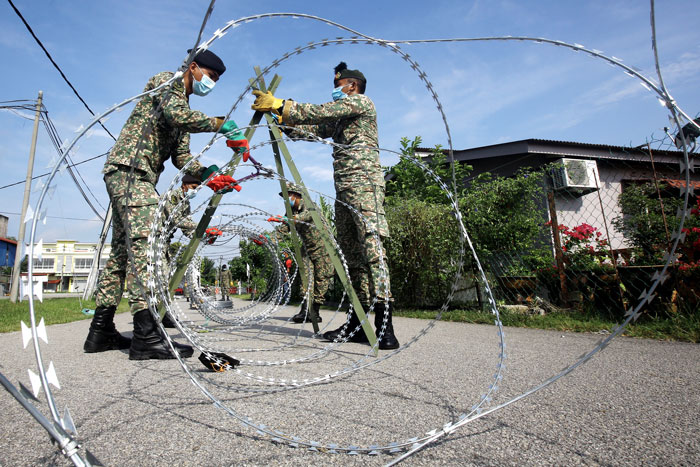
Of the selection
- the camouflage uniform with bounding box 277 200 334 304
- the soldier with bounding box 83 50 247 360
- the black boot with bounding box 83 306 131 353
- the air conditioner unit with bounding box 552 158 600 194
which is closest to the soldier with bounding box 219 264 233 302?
the camouflage uniform with bounding box 277 200 334 304

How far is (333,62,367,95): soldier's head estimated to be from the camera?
13.7 feet

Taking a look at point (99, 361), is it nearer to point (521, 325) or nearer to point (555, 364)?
point (555, 364)

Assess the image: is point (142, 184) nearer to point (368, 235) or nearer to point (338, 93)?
point (368, 235)

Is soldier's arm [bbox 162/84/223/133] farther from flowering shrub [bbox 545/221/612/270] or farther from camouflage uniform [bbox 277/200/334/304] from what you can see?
flowering shrub [bbox 545/221/612/270]

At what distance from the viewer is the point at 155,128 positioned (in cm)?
336

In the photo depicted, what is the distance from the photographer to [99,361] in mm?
3025

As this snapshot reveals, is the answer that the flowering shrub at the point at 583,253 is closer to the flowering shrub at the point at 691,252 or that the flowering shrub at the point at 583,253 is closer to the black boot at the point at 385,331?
the flowering shrub at the point at 691,252

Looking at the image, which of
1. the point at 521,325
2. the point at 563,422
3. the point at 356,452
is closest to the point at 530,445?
the point at 563,422

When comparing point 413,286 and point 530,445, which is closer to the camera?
point 530,445

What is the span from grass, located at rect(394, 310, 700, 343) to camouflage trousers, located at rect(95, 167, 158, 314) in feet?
14.6

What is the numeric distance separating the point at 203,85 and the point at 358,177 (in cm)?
157

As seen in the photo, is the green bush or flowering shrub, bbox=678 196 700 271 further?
the green bush

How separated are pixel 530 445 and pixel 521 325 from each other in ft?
13.4

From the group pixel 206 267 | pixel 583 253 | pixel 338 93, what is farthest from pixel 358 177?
pixel 206 267
